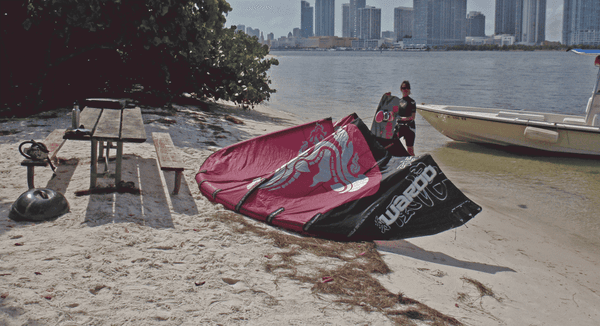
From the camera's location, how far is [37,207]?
4605mm

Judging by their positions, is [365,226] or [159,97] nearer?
[365,226]

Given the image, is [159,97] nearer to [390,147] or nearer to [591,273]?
[390,147]

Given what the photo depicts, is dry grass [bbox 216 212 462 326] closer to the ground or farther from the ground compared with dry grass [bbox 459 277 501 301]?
farther from the ground

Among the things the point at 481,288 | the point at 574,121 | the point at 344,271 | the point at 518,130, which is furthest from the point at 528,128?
the point at 344,271

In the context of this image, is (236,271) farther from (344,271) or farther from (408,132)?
(408,132)

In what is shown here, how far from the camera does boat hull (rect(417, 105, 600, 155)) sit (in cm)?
1198

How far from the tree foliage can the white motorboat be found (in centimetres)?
707

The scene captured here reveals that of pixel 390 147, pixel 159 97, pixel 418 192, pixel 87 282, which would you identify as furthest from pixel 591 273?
pixel 159 97

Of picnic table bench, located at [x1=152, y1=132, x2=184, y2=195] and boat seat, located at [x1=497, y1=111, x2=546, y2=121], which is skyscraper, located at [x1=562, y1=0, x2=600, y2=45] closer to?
boat seat, located at [x1=497, y1=111, x2=546, y2=121]

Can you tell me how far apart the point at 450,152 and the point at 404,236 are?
8.80m

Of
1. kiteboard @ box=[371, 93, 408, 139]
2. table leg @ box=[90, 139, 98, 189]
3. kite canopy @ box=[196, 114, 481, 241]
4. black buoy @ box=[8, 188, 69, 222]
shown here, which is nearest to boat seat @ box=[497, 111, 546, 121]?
kiteboard @ box=[371, 93, 408, 139]

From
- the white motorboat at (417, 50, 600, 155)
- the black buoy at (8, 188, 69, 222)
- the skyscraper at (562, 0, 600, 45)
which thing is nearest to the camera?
the black buoy at (8, 188, 69, 222)

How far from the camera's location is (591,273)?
18.1 feet

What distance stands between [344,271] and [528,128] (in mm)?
10066
